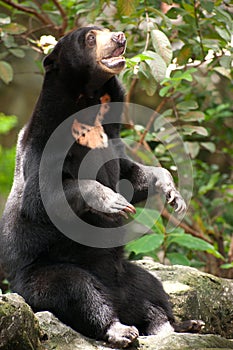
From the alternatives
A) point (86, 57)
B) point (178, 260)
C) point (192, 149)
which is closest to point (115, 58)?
point (86, 57)

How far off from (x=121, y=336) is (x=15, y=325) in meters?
0.63

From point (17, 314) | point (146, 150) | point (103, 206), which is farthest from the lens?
point (146, 150)

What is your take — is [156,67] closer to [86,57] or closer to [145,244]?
[86,57]

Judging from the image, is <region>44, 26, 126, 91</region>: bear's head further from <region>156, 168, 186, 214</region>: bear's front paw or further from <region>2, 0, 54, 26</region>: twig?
<region>2, 0, 54, 26</region>: twig

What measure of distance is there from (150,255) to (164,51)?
6.78 ft

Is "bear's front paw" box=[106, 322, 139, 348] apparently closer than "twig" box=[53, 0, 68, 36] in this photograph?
Yes

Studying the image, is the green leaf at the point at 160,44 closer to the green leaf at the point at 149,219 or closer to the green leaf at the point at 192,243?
the green leaf at the point at 149,219

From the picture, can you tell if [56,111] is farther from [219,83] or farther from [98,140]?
[219,83]

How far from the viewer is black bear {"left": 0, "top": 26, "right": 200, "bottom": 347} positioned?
10.2 feet

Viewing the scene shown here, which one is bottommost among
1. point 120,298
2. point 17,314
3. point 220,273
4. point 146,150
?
point 220,273

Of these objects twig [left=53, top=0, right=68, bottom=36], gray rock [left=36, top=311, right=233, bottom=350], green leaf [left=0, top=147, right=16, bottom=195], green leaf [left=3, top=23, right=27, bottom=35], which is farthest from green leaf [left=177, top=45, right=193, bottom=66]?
green leaf [left=0, top=147, right=16, bottom=195]

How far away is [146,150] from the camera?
18.9 ft

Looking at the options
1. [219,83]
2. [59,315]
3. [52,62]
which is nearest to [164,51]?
[52,62]

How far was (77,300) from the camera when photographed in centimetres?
310
